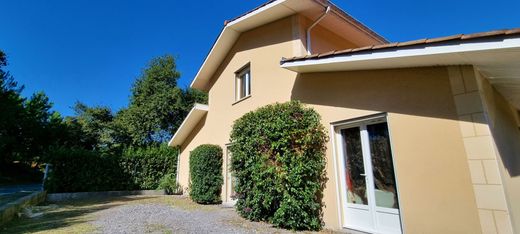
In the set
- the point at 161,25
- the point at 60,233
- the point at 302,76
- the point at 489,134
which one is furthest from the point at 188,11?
the point at 489,134

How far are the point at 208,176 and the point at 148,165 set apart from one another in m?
7.48

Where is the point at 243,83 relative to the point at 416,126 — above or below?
above

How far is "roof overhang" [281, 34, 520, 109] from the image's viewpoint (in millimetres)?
3713

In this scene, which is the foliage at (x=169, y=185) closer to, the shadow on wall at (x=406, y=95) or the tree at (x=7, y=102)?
the shadow on wall at (x=406, y=95)

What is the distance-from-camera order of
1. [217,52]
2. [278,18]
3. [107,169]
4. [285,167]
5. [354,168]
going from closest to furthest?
[354,168] < [285,167] < [278,18] < [217,52] < [107,169]

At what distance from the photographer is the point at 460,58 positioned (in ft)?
14.2

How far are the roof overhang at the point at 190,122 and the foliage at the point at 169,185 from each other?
2.22 meters

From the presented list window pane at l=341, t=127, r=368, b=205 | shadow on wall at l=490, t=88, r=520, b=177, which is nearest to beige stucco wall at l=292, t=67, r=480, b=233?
window pane at l=341, t=127, r=368, b=205

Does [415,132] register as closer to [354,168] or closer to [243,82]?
[354,168]

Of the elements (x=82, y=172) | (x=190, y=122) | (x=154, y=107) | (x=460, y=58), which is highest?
(x=154, y=107)

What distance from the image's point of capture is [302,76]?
7.94m

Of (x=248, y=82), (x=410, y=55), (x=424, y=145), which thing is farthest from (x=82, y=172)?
(x=410, y=55)

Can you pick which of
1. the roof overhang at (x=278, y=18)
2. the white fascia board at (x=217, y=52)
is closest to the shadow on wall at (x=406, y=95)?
the roof overhang at (x=278, y=18)

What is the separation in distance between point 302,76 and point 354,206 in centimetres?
392
